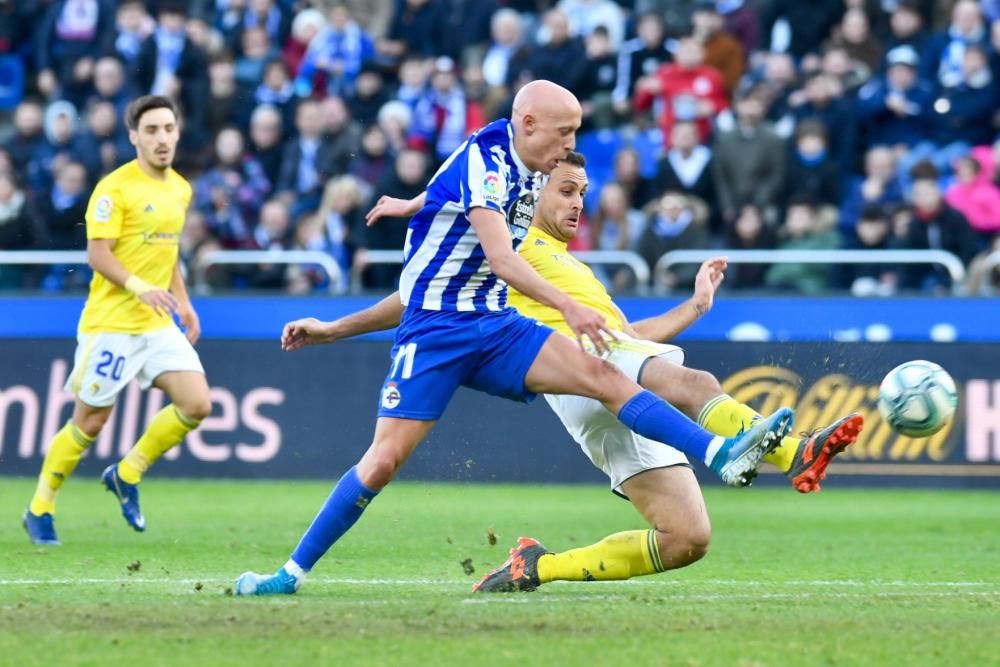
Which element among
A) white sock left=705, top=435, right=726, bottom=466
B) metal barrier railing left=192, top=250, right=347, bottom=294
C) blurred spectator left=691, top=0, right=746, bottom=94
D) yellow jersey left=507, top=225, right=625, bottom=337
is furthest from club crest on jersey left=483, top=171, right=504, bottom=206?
blurred spectator left=691, top=0, right=746, bottom=94

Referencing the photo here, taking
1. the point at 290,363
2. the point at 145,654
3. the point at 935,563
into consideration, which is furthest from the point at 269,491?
the point at 145,654

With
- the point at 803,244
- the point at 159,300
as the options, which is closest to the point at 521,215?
the point at 159,300

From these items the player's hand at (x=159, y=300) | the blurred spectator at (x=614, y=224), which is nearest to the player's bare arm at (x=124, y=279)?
the player's hand at (x=159, y=300)

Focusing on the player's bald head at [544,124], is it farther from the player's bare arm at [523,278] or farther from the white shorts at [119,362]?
the white shorts at [119,362]

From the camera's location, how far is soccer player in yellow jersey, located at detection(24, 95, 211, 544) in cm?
1059

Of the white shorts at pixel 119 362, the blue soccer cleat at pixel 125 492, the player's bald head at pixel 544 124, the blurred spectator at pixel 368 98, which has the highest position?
the blurred spectator at pixel 368 98

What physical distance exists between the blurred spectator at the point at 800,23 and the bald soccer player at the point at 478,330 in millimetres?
11064

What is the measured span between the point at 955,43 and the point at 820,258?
3.07 m

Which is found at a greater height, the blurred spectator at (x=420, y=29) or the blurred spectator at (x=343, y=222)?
the blurred spectator at (x=420, y=29)

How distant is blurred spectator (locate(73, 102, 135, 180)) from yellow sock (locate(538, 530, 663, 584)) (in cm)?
1071

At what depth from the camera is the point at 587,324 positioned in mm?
6781

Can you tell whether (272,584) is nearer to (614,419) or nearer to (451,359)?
(451,359)

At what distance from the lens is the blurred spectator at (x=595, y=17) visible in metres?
18.2

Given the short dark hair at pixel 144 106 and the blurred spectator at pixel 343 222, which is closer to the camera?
the short dark hair at pixel 144 106
